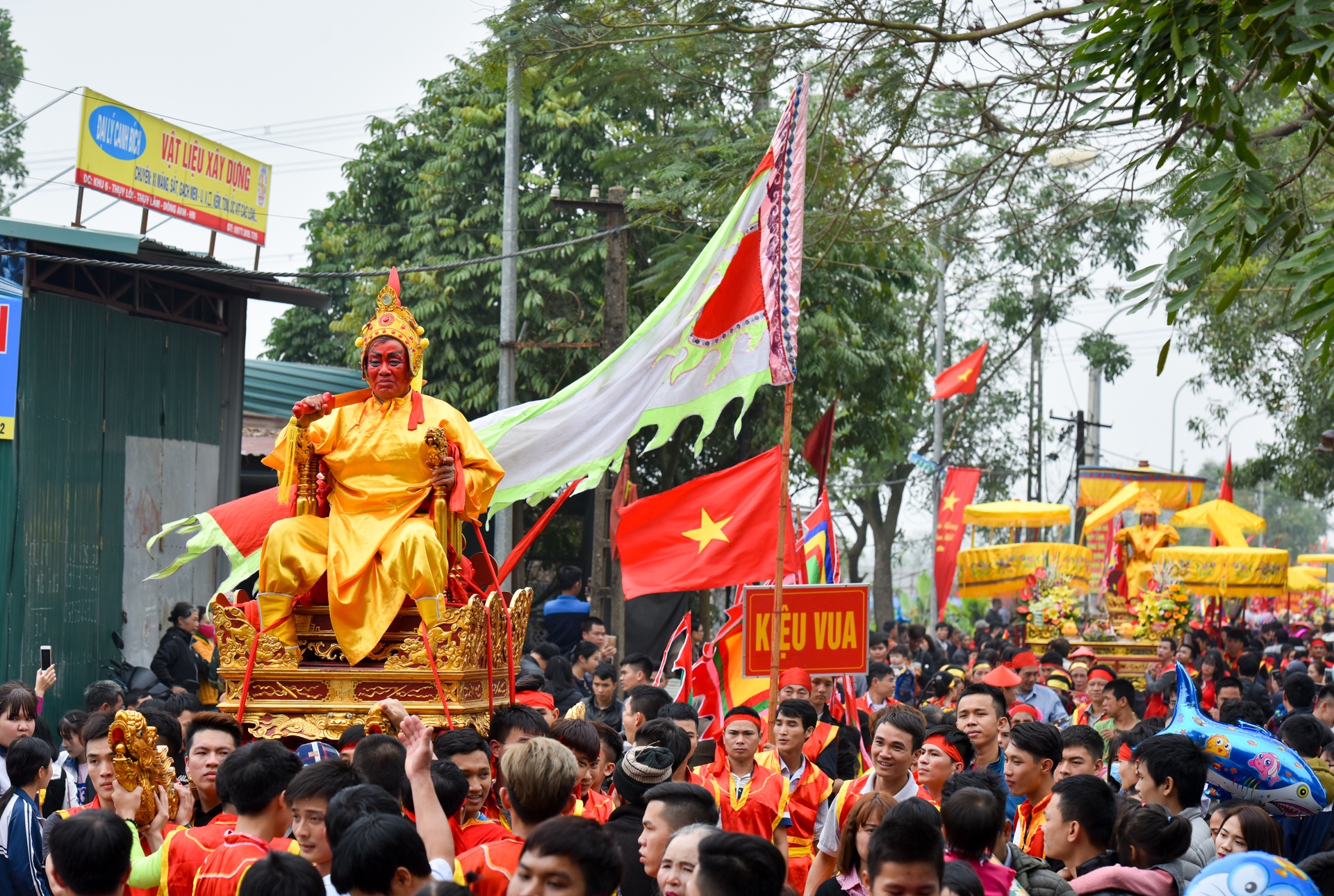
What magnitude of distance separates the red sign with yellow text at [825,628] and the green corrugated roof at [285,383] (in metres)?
11.7

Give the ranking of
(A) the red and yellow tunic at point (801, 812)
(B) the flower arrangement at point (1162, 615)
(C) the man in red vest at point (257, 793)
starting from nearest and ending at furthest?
1. (C) the man in red vest at point (257, 793)
2. (A) the red and yellow tunic at point (801, 812)
3. (B) the flower arrangement at point (1162, 615)

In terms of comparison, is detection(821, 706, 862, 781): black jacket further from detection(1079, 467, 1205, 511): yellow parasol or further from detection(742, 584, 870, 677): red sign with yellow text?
detection(1079, 467, 1205, 511): yellow parasol

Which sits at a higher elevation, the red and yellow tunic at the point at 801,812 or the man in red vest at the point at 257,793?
the man in red vest at the point at 257,793

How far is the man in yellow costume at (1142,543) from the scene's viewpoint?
786 inches

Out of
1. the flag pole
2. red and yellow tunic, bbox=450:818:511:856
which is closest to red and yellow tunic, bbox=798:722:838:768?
the flag pole

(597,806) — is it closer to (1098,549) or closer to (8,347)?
(8,347)

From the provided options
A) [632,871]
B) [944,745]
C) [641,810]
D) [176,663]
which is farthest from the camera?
[176,663]

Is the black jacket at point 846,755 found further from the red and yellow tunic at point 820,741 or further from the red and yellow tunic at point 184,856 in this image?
the red and yellow tunic at point 184,856

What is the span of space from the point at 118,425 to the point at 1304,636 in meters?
20.0

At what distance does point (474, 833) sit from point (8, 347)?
959 cm

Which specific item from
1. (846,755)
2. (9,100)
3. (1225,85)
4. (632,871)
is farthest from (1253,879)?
(9,100)

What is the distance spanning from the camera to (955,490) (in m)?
23.4

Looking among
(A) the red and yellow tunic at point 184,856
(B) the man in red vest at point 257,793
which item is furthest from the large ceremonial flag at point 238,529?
(A) the red and yellow tunic at point 184,856

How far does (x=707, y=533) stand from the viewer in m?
8.27
